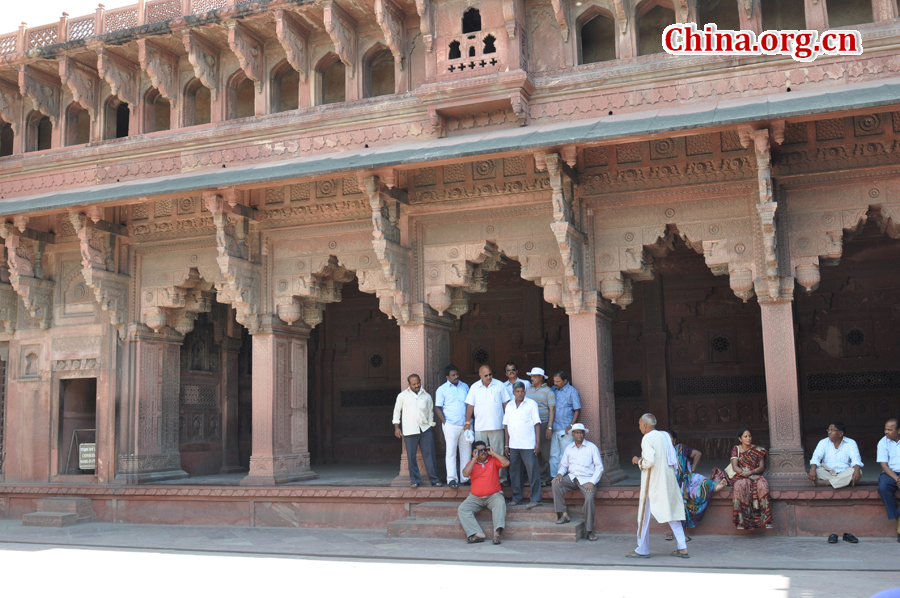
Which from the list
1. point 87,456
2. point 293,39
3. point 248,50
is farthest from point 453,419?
point 87,456

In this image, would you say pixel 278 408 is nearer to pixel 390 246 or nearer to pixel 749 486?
pixel 390 246

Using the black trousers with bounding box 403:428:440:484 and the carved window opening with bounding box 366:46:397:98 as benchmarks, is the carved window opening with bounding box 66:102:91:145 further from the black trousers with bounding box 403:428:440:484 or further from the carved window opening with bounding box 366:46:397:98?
the black trousers with bounding box 403:428:440:484

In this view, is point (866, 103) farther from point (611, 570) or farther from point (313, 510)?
point (313, 510)

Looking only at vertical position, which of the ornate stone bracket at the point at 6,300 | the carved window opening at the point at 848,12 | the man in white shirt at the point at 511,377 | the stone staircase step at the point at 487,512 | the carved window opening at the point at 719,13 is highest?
the carved window opening at the point at 719,13

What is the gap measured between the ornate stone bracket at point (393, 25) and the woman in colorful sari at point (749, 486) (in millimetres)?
6650

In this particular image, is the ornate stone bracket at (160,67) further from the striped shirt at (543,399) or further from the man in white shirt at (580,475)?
the man in white shirt at (580,475)

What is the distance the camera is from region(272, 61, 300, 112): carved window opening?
42.3 ft

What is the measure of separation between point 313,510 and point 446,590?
4628 millimetres

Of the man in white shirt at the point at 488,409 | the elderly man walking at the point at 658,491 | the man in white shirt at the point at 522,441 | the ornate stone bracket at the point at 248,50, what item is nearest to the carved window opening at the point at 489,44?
the ornate stone bracket at the point at 248,50

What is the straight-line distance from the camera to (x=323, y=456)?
54.9ft

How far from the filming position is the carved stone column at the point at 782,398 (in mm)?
9844

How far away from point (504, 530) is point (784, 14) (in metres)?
7.07

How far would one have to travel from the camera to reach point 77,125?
1423 cm

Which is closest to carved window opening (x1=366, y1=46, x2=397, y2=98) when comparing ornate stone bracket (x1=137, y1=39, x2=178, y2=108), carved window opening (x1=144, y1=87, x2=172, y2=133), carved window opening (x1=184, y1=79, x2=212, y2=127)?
carved window opening (x1=184, y1=79, x2=212, y2=127)
